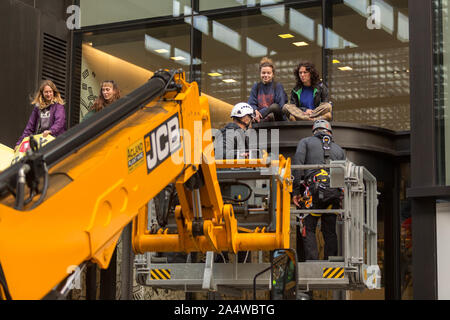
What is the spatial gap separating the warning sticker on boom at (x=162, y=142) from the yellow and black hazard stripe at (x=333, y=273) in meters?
3.58

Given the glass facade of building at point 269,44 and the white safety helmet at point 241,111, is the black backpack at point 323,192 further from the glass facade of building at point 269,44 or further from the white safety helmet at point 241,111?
the glass facade of building at point 269,44

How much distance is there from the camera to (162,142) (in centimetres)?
557

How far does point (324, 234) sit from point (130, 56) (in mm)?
8252

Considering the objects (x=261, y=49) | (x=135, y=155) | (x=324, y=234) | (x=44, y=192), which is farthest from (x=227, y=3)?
(x=44, y=192)

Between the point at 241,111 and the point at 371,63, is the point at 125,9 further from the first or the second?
the point at 241,111

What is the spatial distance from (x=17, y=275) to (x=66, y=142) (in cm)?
94

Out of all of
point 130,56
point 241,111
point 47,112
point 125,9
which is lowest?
point 241,111

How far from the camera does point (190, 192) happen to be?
6781 millimetres

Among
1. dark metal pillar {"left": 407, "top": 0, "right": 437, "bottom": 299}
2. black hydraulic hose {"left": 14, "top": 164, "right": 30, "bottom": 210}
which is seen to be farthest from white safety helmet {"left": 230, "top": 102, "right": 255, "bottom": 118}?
black hydraulic hose {"left": 14, "top": 164, "right": 30, "bottom": 210}

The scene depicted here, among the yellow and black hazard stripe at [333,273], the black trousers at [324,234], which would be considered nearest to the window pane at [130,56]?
the black trousers at [324,234]

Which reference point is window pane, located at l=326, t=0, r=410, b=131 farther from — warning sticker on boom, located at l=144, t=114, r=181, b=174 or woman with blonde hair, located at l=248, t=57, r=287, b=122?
warning sticker on boom, located at l=144, t=114, r=181, b=174

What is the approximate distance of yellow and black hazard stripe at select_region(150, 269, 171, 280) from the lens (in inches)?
365
